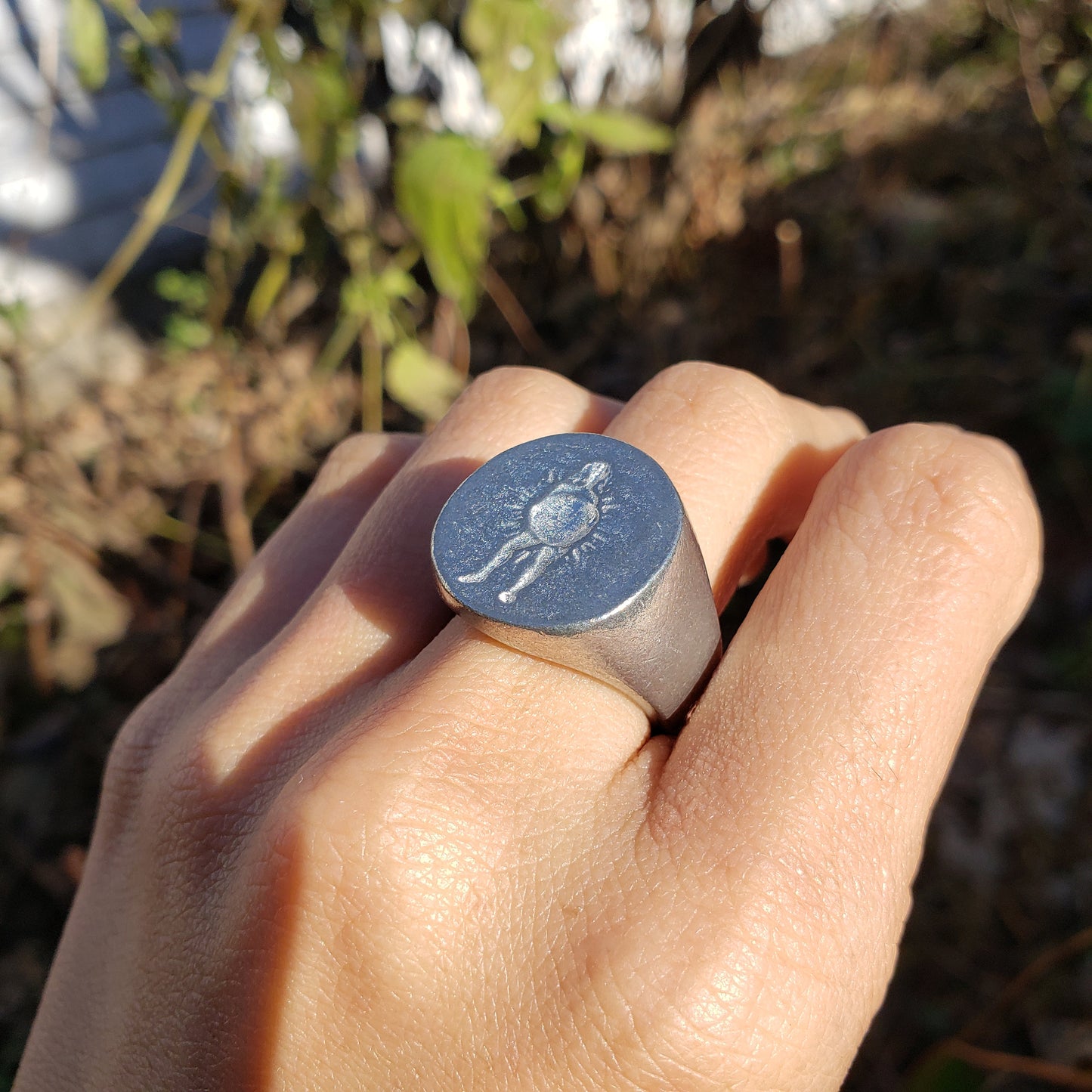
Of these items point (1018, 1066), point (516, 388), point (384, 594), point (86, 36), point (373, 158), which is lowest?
point (1018, 1066)

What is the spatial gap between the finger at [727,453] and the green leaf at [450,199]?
2.32 ft

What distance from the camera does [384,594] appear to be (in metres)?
0.98

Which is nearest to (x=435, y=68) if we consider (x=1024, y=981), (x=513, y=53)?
(x=513, y=53)

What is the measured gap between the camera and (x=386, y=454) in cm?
122

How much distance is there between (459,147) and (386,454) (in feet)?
2.36

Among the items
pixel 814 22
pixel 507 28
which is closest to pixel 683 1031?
pixel 507 28

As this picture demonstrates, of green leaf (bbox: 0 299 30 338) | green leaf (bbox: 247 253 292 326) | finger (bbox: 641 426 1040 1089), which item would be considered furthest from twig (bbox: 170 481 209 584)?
finger (bbox: 641 426 1040 1089)

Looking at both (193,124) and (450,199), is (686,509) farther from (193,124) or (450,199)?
(193,124)

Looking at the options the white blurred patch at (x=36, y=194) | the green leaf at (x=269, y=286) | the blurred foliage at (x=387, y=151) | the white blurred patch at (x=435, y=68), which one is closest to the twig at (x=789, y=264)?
the blurred foliage at (x=387, y=151)

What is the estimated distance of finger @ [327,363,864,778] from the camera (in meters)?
0.81

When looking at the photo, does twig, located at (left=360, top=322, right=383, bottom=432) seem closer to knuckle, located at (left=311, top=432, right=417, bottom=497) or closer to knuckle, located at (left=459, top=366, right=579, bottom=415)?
knuckle, located at (left=311, top=432, right=417, bottom=497)

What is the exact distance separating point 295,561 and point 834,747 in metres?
0.71

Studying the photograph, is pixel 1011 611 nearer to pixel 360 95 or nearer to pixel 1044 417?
pixel 1044 417

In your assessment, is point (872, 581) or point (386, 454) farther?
point (386, 454)
